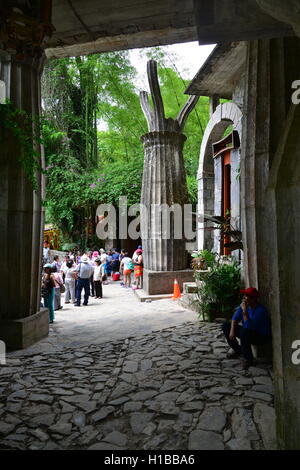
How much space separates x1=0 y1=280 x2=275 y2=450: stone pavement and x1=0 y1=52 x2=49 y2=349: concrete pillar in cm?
56

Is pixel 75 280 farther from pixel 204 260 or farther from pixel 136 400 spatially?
pixel 136 400

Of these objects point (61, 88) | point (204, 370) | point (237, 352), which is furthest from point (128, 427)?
point (61, 88)

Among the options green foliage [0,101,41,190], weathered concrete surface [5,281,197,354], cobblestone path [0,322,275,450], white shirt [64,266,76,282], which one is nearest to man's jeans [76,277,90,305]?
weathered concrete surface [5,281,197,354]

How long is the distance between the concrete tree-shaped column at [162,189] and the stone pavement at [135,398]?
535 centimetres

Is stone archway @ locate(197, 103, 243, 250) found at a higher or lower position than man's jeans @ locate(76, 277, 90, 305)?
higher

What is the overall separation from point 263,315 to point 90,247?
1494 cm

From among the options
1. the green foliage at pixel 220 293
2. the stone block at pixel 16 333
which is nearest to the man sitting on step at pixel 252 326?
the green foliage at pixel 220 293

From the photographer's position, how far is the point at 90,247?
62.3 ft

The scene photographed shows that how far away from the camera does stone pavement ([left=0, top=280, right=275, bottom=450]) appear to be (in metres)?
3.25

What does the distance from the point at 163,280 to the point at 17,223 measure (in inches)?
243

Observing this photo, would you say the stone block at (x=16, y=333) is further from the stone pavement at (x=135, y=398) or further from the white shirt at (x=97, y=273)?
the white shirt at (x=97, y=273)

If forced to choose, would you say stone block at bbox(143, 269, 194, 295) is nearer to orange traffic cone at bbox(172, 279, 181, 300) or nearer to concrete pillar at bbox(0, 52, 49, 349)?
orange traffic cone at bbox(172, 279, 181, 300)
